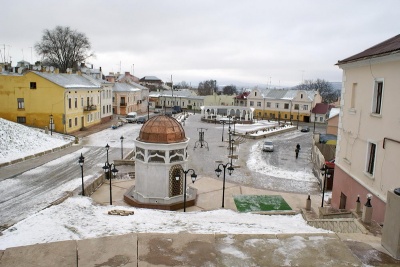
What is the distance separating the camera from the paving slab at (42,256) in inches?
207

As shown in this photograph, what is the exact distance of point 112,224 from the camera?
11141 mm

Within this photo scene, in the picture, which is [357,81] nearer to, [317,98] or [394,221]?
[394,221]

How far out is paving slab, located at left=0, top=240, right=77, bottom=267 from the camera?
17.3 feet

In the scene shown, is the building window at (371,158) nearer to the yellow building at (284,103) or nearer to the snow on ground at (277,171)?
the snow on ground at (277,171)

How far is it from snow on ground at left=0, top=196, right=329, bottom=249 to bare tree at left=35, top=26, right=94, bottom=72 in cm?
5684

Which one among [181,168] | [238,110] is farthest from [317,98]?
[181,168]

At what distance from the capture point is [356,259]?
5.83 m

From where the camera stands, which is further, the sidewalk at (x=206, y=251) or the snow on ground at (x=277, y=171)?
the snow on ground at (x=277, y=171)

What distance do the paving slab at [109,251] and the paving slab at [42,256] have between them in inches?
6.3

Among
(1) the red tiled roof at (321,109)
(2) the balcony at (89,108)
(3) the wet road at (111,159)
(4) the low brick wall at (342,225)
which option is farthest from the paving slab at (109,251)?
(1) the red tiled roof at (321,109)

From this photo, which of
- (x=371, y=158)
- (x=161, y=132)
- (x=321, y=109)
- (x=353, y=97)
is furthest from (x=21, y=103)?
(x=321, y=109)

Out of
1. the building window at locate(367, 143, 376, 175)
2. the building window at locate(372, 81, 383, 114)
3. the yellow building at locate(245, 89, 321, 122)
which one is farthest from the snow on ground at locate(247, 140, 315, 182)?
the yellow building at locate(245, 89, 321, 122)

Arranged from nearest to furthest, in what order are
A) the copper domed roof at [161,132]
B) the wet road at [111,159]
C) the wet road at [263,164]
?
1. the copper domed roof at [161,132]
2. the wet road at [111,159]
3. the wet road at [263,164]

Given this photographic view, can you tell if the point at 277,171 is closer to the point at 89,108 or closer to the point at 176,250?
the point at 176,250
